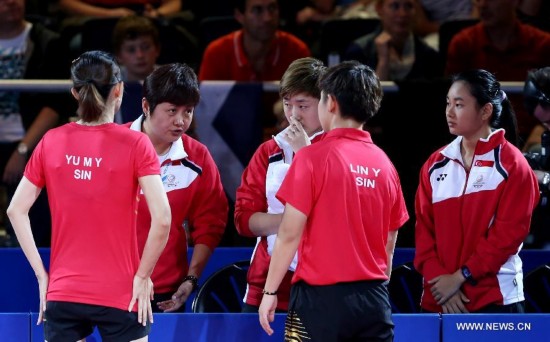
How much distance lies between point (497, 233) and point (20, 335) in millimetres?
1991

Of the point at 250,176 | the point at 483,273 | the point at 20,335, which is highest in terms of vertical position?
the point at 250,176

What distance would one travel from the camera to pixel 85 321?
4082 mm

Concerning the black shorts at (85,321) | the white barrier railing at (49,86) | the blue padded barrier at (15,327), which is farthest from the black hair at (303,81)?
the white barrier railing at (49,86)

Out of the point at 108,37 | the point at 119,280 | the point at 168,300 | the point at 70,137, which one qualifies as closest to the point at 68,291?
the point at 119,280

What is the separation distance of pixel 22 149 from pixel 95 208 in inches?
102

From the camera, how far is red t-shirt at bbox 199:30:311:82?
728 cm

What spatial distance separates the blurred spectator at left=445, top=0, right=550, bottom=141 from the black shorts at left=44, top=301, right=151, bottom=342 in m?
3.64

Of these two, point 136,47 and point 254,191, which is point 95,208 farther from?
point 136,47

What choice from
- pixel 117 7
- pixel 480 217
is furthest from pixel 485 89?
pixel 117 7

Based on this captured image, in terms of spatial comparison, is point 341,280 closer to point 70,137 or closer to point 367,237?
point 367,237

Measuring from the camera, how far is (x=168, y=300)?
4797 mm

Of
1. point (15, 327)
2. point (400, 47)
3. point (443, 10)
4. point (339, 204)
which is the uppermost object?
point (443, 10)

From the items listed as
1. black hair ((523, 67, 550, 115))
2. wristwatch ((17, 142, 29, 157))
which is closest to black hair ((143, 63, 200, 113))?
black hair ((523, 67, 550, 115))

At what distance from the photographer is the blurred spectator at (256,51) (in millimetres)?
7289
